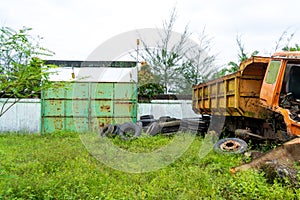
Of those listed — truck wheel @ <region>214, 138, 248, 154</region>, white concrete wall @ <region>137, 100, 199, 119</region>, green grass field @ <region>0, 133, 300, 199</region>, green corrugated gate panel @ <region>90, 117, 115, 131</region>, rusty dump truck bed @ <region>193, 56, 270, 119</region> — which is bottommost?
green grass field @ <region>0, 133, 300, 199</region>

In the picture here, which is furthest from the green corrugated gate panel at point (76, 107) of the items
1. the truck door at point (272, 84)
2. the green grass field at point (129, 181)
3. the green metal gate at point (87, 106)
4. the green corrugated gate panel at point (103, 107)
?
the truck door at point (272, 84)

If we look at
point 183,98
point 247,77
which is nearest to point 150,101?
point 183,98

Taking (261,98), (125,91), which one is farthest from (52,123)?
(261,98)

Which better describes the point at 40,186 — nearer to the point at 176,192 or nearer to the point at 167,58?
the point at 176,192

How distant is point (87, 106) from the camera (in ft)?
41.1

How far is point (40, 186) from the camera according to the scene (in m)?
4.21

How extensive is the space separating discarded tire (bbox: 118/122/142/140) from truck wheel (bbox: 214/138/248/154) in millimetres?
2941

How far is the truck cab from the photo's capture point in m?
6.71

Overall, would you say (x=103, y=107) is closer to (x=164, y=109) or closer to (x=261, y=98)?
(x=164, y=109)

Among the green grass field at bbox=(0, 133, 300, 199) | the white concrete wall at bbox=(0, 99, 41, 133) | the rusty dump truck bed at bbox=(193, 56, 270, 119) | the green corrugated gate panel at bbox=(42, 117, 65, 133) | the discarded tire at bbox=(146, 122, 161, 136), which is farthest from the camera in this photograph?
the white concrete wall at bbox=(0, 99, 41, 133)

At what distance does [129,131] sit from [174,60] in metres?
8.04

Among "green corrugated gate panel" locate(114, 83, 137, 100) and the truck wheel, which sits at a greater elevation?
"green corrugated gate panel" locate(114, 83, 137, 100)

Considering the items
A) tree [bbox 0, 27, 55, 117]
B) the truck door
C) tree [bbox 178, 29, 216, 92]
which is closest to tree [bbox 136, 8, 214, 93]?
tree [bbox 178, 29, 216, 92]

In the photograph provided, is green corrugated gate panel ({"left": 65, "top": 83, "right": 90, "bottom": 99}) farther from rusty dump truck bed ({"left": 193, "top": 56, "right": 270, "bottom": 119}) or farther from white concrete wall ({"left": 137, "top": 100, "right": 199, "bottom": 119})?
rusty dump truck bed ({"left": 193, "top": 56, "right": 270, "bottom": 119})
